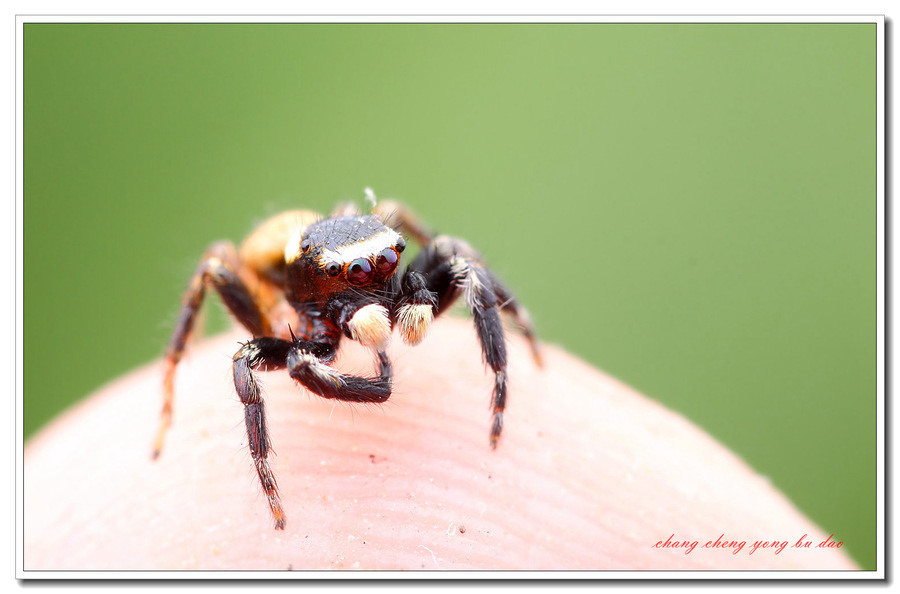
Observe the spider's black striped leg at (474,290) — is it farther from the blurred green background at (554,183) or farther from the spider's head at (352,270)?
the blurred green background at (554,183)

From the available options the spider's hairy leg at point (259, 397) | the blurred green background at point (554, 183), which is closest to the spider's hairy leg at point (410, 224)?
the blurred green background at point (554, 183)

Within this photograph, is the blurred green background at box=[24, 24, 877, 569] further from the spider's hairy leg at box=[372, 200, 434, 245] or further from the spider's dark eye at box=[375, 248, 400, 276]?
the spider's dark eye at box=[375, 248, 400, 276]

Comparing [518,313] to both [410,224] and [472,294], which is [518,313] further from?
[410,224]

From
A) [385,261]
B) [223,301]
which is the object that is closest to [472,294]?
[385,261]

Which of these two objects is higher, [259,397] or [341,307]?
[341,307]

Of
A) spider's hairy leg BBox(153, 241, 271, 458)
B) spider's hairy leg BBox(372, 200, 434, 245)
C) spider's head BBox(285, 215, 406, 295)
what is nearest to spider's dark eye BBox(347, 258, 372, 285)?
spider's head BBox(285, 215, 406, 295)
